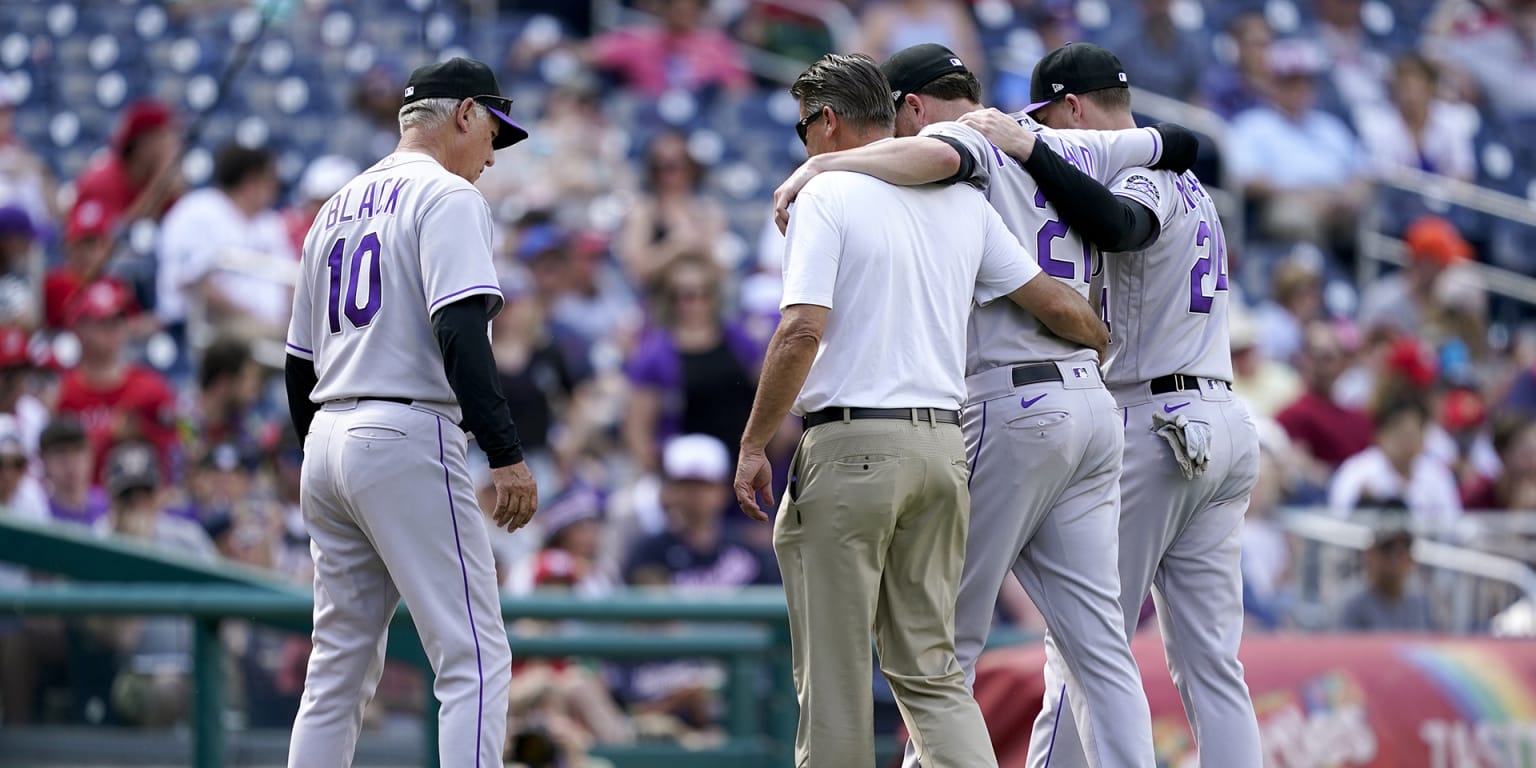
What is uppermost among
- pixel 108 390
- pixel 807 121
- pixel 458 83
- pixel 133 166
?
pixel 133 166

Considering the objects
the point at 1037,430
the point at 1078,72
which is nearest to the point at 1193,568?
the point at 1037,430

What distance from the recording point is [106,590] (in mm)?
6590

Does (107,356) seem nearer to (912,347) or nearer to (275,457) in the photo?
(275,457)

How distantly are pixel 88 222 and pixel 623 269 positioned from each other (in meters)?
2.76

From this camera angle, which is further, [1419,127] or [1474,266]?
[1419,127]

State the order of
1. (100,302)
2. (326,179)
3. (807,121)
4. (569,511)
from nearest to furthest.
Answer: (807,121) → (569,511) → (100,302) → (326,179)

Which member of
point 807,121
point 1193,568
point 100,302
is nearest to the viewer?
point 807,121

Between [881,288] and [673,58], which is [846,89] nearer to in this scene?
[881,288]

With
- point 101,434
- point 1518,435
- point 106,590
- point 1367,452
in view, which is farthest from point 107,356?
point 1518,435

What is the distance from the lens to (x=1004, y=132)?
4527 millimetres

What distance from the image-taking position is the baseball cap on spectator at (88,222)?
9797 millimetres

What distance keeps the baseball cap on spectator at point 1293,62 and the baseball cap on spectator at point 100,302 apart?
314 inches

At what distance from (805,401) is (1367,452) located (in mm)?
6002

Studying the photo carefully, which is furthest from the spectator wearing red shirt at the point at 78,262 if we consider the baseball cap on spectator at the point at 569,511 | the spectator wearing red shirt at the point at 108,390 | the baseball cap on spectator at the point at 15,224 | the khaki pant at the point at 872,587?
the khaki pant at the point at 872,587
